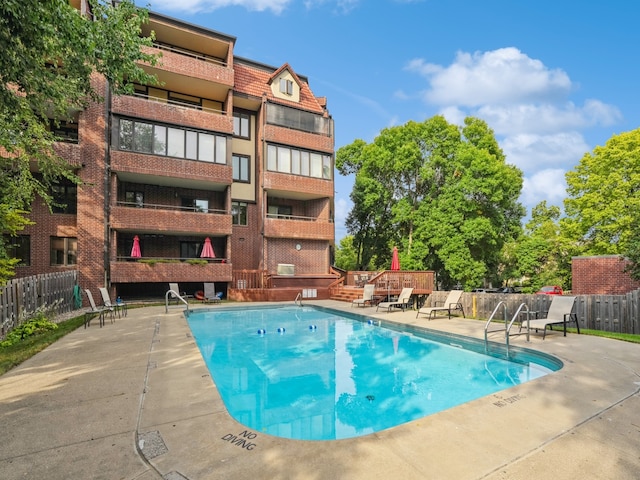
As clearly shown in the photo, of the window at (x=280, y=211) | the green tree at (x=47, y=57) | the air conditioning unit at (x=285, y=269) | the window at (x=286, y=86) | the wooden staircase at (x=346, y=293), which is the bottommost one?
the wooden staircase at (x=346, y=293)

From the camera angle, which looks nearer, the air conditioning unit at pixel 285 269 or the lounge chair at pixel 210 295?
the lounge chair at pixel 210 295

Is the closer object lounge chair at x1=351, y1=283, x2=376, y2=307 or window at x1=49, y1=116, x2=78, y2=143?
lounge chair at x1=351, y1=283, x2=376, y2=307

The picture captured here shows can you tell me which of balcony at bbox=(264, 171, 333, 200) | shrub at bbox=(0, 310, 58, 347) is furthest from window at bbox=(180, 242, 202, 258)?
shrub at bbox=(0, 310, 58, 347)

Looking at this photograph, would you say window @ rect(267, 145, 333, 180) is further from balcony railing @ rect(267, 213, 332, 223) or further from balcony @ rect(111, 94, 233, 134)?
balcony @ rect(111, 94, 233, 134)

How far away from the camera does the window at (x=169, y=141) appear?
717 inches

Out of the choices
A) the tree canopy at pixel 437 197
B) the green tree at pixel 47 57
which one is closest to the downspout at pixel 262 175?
the tree canopy at pixel 437 197

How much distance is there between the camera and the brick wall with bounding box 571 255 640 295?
1748cm

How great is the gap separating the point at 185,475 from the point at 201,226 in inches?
698

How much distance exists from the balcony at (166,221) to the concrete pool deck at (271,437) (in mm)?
12959

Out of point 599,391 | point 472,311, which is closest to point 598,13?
point 472,311

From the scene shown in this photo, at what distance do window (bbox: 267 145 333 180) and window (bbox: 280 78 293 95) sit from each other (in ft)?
15.4

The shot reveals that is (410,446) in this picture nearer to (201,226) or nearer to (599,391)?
(599,391)

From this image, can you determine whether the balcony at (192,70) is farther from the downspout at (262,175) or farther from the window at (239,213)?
the window at (239,213)

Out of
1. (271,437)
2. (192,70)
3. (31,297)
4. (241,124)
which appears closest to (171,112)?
(192,70)
